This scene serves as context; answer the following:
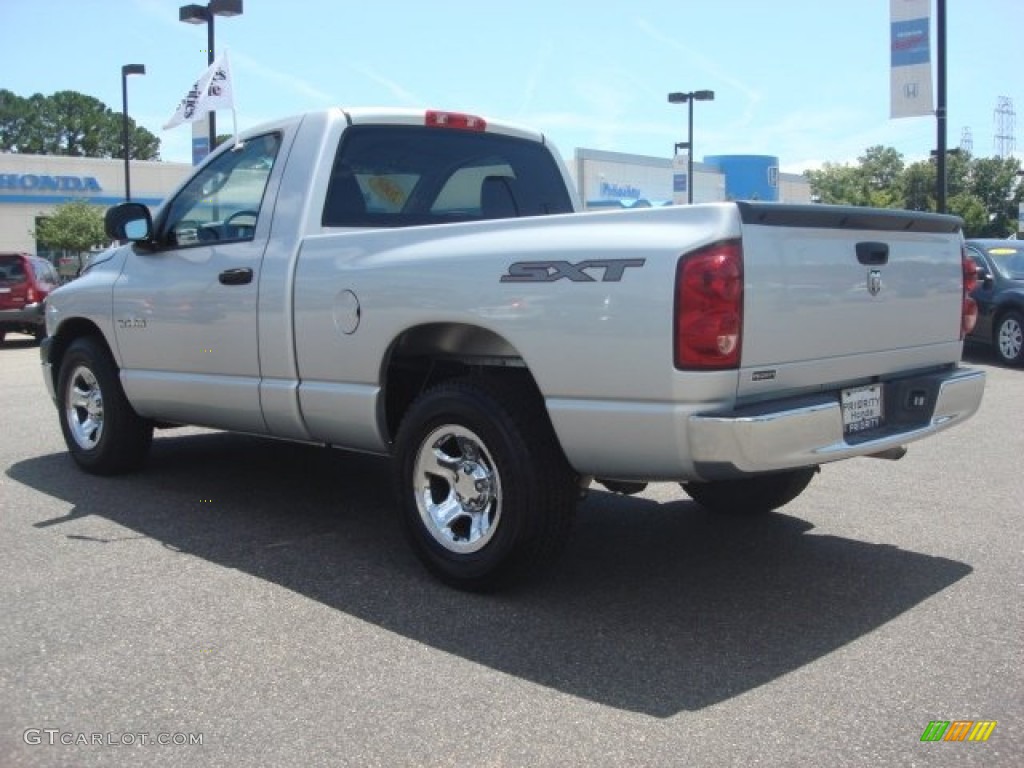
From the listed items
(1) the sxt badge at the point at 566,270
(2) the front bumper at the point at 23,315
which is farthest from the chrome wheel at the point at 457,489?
(2) the front bumper at the point at 23,315

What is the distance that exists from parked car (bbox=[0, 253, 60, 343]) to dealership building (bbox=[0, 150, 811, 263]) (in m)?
28.7

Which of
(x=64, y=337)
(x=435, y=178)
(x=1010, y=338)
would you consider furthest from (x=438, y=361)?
(x=1010, y=338)

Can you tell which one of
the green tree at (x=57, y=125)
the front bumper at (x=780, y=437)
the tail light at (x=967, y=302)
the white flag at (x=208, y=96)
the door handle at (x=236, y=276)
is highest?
the green tree at (x=57, y=125)

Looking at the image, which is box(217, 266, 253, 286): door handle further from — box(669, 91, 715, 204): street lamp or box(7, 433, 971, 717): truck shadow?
box(669, 91, 715, 204): street lamp

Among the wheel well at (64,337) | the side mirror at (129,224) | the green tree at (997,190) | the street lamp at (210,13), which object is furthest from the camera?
the green tree at (997,190)

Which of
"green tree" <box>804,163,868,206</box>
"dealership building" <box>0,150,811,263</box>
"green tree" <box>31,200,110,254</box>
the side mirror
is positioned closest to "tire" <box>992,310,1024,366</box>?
the side mirror

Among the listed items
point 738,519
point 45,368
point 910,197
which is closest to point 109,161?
point 45,368

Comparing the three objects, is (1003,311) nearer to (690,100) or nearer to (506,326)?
(506,326)

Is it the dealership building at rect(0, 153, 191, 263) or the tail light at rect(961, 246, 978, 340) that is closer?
the tail light at rect(961, 246, 978, 340)

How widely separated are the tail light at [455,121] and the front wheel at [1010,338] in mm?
9935

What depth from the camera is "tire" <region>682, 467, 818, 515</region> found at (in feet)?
16.9

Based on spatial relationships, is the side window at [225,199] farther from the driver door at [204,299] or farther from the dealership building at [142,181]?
the dealership building at [142,181]

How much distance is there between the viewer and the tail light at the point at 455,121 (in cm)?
549

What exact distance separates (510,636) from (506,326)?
116 centimetres
